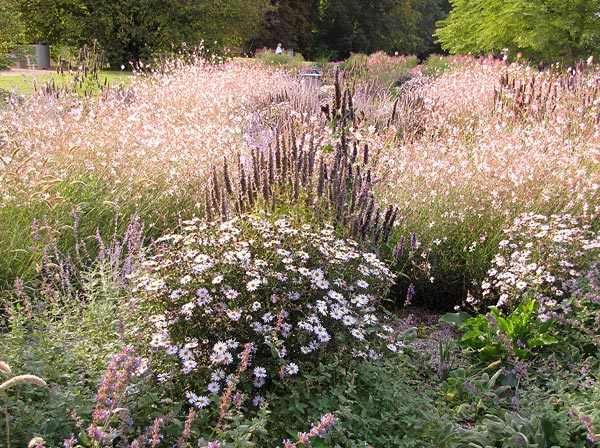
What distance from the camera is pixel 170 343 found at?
2414 mm

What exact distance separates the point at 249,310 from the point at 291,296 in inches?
7.8

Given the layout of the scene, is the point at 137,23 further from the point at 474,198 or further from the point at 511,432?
the point at 511,432

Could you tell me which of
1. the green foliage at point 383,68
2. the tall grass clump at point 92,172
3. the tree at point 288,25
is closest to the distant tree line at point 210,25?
the green foliage at point 383,68

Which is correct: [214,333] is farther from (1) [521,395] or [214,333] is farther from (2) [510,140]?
(2) [510,140]

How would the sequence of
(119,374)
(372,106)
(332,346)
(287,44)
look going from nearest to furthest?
1. (119,374)
2. (332,346)
3. (372,106)
4. (287,44)

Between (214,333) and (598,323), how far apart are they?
2048 mm

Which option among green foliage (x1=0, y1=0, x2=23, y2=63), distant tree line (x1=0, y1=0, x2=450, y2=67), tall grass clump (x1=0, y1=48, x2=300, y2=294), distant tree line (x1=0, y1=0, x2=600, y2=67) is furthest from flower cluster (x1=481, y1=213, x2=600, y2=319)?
distant tree line (x1=0, y1=0, x2=450, y2=67)

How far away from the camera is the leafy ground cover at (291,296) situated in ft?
7.49

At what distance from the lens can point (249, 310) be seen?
2504 millimetres

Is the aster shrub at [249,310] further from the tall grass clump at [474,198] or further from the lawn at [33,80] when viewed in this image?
the lawn at [33,80]

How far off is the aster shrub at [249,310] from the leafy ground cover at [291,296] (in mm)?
11

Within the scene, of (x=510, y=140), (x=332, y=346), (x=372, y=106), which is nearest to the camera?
(x=332, y=346)

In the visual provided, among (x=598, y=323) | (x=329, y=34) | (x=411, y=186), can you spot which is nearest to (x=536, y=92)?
(x=411, y=186)

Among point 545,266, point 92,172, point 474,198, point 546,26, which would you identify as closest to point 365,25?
point 546,26
